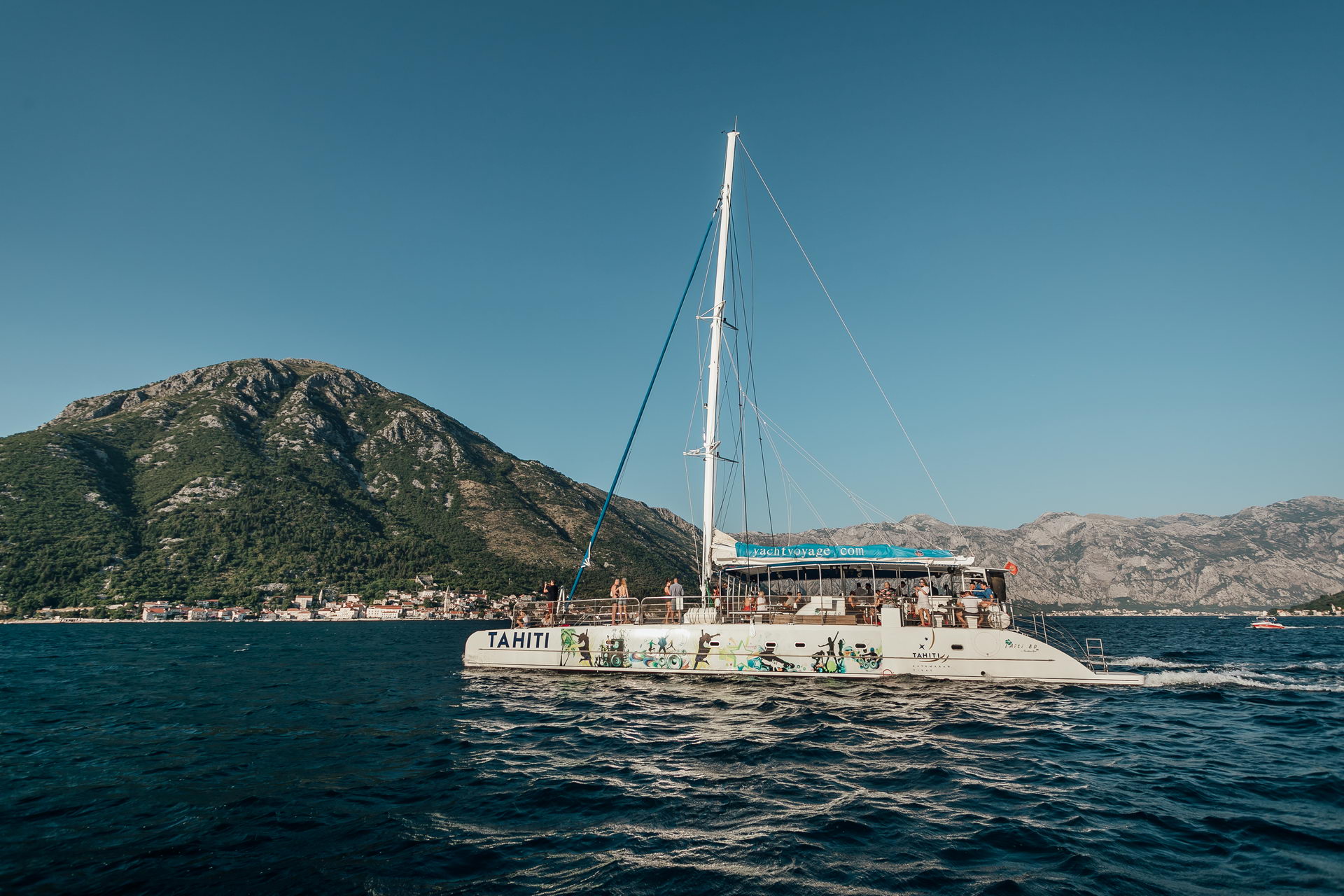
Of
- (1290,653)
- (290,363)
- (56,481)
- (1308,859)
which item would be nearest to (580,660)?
(1308,859)

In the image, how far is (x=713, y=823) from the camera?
7.29 metres

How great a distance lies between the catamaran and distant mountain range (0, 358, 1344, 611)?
45.4 m

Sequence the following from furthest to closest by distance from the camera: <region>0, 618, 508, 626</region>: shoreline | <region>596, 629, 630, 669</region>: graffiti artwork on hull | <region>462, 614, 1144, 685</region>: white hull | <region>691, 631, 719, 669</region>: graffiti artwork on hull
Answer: <region>0, 618, 508, 626</region>: shoreline < <region>596, 629, 630, 669</region>: graffiti artwork on hull < <region>691, 631, 719, 669</region>: graffiti artwork on hull < <region>462, 614, 1144, 685</region>: white hull

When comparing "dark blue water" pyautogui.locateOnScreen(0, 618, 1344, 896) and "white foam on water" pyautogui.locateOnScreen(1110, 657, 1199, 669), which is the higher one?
"dark blue water" pyautogui.locateOnScreen(0, 618, 1344, 896)

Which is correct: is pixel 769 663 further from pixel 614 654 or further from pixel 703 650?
pixel 614 654

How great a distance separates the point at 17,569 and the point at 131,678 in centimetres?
10279

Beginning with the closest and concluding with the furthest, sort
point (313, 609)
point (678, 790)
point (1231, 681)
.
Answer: point (678, 790) → point (1231, 681) → point (313, 609)

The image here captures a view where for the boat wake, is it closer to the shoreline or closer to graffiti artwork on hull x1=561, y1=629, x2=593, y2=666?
graffiti artwork on hull x1=561, y1=629, x2=593, y2=666

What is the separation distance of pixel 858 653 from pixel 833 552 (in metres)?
3.82

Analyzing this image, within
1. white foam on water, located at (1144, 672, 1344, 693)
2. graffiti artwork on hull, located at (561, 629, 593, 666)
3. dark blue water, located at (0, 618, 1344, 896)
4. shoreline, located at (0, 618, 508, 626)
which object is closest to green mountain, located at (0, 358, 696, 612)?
shoreline, located at (0, 618, 508, 626)

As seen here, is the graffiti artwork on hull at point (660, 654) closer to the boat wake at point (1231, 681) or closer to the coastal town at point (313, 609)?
the boat wake at point (1231, 681)

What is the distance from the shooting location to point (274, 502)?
4719 inches

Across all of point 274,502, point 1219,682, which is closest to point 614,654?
point 1219,682

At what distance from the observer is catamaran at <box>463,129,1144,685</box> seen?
19.0 metres
